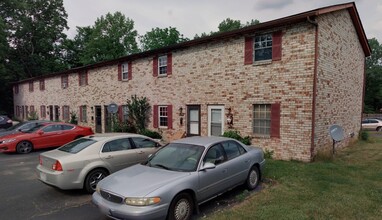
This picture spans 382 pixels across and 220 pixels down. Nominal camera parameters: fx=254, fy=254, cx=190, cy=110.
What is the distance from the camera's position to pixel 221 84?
11.8 meters

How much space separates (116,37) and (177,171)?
144ft

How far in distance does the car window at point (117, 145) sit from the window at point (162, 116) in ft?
22.3

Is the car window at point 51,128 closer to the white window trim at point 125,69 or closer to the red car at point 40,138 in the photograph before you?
the red car at point 40,138

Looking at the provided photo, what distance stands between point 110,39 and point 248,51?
38.4 m

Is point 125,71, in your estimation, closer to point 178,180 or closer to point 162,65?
point 162,65

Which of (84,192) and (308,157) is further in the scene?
(308,157)

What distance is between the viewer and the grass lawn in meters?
4.91

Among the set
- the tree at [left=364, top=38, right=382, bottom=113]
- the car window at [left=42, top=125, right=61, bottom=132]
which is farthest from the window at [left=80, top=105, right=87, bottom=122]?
the tree at [left=364, top=38, right=382, bottom=113]

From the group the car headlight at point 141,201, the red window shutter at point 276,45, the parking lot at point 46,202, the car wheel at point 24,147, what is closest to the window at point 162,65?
the red window shutter at point 276,45

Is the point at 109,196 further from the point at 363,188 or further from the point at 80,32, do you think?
the point at 80,32

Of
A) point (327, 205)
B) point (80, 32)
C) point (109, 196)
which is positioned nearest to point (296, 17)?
point (327, 205)

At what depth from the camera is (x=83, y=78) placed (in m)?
21.5

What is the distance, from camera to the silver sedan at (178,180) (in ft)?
13.8

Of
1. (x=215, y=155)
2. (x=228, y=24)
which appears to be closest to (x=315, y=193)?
(x=215, y=155)
